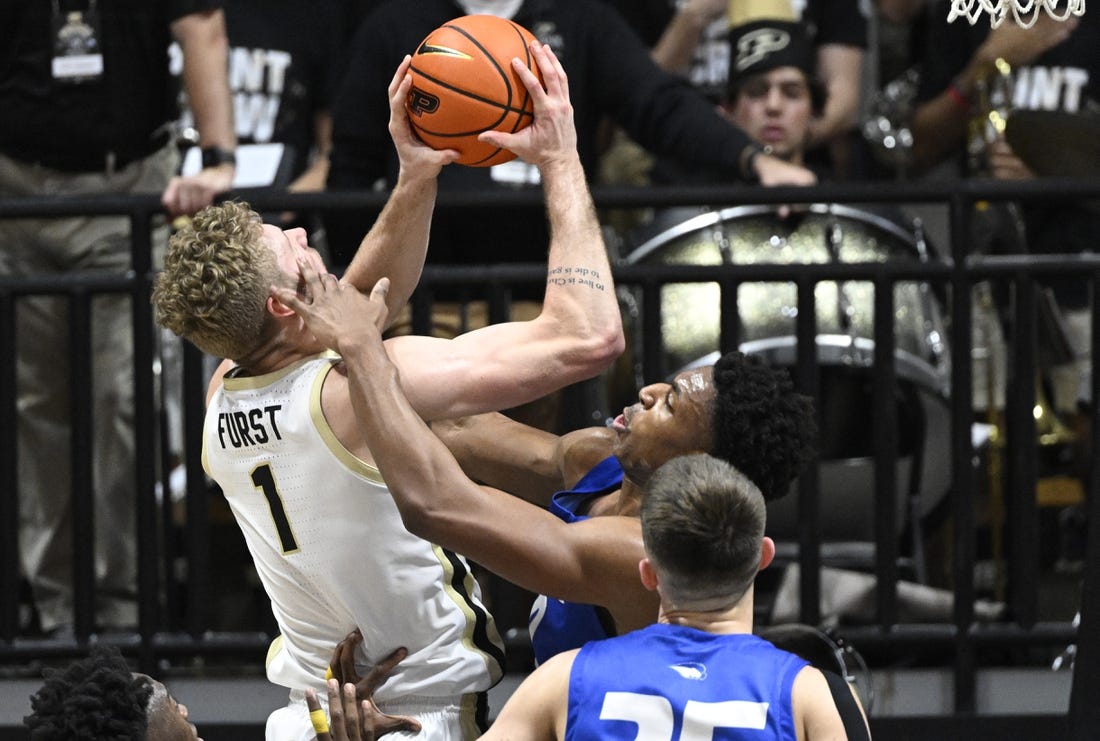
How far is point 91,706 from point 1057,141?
14.3 ft

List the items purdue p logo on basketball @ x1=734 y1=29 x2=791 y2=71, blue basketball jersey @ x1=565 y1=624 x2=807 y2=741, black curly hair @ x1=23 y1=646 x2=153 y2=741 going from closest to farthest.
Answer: blue basketball jersey @ x1=565 y1=624 x2=807 y2=741 < black curly hair @ x1=23 y1=646 x2=153 y2=741 < purdue p logo on basketball @ x1=734 y1=29 x2=791 y2=71

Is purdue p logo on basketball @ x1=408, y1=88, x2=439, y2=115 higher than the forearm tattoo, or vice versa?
purdue p logo on basketball @ x1=408, y1=88, x2=439, y2=115

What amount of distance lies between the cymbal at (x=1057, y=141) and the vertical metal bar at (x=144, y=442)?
3.19 metres

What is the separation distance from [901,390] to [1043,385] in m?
0.68

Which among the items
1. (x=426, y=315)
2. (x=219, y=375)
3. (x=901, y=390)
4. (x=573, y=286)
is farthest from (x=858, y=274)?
(x=219, y=375)

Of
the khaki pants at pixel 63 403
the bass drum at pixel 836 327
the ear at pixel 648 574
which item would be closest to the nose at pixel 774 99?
the bass drum at pixel 836 327

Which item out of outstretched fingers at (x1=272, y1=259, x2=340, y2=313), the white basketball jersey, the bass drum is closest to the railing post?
the bass drum

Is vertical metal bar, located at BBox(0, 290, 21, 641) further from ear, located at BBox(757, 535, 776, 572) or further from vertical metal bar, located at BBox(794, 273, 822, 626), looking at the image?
ear, located at BBox(757, 535, 776, 572)

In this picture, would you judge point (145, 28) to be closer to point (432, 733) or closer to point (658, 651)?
point (432, 733)

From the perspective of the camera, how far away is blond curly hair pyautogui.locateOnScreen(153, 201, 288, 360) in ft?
10.8

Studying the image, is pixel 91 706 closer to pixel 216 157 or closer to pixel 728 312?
pixel 728 312

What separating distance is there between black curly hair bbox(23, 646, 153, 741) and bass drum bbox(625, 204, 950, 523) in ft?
9.10

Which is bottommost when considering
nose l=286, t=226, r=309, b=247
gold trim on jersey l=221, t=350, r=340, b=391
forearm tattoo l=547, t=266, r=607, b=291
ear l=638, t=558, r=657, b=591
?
ear l=638, t=558, r=657, b=591

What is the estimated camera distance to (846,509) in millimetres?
5754
